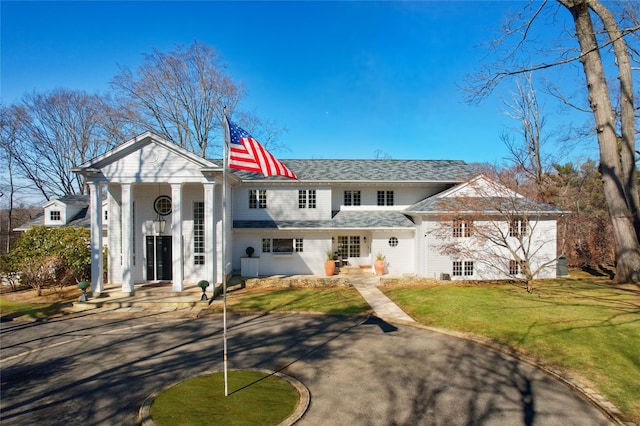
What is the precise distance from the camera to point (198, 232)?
56.7 ft

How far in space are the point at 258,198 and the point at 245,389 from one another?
1463 centimetres

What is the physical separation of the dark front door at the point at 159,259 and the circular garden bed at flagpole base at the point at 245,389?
437 inches

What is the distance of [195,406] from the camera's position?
19.7 ft

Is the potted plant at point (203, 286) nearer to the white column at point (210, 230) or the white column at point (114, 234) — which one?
the white column at point (210, 230)

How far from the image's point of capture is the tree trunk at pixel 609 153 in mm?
16141

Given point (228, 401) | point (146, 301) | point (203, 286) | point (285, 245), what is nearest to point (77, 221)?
point (146, 301)

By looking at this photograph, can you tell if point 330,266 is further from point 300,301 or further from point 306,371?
point 306,371

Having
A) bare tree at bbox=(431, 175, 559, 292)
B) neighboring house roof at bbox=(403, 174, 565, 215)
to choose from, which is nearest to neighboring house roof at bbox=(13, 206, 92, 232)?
neighboring house roof at bbox=(403, 174, 565, 215)

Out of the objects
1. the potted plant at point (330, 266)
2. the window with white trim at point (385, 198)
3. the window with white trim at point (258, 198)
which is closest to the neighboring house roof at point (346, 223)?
the window with white trim at point (385, 198)

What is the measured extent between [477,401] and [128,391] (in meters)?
6.74

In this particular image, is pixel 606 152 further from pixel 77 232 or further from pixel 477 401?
pixel 77 232

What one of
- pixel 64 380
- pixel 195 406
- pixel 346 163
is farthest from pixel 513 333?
pixel 346 163

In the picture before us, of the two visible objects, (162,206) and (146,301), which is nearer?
(146,301)

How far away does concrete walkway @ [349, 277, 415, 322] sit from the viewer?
12.0m
